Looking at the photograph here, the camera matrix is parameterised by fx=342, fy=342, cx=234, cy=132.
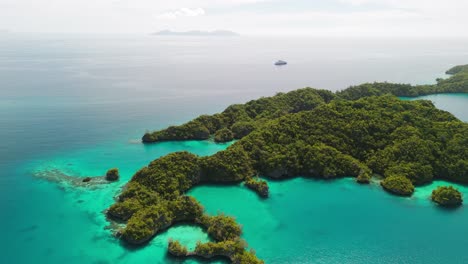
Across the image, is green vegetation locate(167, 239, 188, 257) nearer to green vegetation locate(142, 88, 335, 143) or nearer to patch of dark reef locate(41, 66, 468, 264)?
patch of dark reef locate(41, 66, 468, 264)

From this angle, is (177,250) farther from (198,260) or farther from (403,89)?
(403,89)

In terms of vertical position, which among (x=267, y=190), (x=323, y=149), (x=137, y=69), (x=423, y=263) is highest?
(x=137, y=69)

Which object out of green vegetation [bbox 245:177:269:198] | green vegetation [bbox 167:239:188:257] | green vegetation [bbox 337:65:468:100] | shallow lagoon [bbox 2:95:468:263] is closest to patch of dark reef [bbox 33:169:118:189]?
shallow lagoon [bbox 2:95:468:263]

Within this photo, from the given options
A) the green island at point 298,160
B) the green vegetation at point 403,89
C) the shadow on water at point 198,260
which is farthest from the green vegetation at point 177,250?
the green vegetation at point 403,89

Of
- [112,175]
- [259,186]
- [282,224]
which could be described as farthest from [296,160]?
[112,175]

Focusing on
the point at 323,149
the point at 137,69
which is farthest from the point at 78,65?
the point at 323,149

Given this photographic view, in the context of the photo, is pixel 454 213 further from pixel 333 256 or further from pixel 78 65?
pixel 78 65
